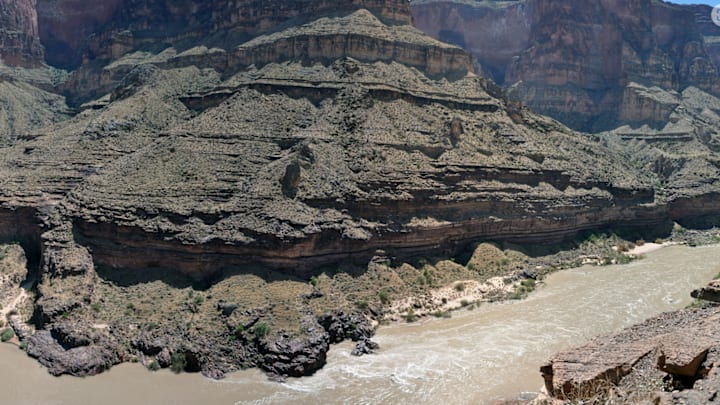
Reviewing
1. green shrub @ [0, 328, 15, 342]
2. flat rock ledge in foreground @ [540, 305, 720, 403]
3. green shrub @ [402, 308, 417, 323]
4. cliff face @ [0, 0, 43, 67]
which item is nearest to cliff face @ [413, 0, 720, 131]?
green shrub @ [402, 308, 417, 323]

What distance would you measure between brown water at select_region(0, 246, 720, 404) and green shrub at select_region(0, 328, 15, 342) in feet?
1.91

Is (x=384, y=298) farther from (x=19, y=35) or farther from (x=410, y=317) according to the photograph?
(x=19, y=35)

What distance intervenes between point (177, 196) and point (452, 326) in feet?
61.0

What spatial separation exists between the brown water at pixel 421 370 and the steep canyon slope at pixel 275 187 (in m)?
1.16

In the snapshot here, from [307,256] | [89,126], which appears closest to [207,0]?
[89,126]

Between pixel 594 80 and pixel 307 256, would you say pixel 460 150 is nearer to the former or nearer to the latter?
pixel 307 256

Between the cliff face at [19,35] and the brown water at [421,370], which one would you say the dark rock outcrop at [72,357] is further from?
the cliff face at [19,35]

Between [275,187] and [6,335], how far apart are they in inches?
669

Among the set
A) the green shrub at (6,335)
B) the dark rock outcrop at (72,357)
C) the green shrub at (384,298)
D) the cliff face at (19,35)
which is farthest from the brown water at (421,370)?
the cliff face at (19,35)

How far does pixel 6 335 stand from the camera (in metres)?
32.8

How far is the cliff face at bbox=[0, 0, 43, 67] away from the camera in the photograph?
7606cm

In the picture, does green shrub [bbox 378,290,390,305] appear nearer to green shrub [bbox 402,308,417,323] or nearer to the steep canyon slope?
the steep canyon slope

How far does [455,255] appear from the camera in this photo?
43312 mm

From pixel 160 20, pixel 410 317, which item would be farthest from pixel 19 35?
pixel 410 317
